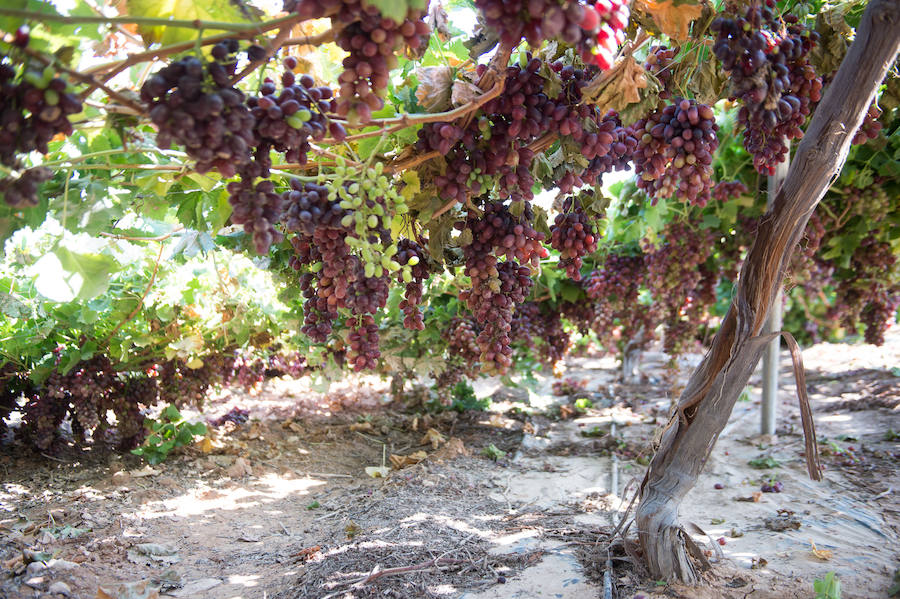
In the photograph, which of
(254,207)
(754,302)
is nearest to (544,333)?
(754,302)

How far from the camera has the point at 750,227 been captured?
528 cm

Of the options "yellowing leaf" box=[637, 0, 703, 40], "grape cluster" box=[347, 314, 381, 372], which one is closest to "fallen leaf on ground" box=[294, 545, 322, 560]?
"grape cluster" box=[347, 314, 381, 372]

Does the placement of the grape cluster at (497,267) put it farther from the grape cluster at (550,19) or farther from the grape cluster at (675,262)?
the grape cluster at (675,262)

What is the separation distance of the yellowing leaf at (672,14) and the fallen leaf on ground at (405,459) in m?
4.10

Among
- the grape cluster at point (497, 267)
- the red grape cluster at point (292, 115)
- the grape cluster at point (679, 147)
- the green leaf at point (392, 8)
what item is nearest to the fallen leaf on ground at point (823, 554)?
the grape cluster at point (497, 267)

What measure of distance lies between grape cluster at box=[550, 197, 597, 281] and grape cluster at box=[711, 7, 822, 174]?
2.10 ft

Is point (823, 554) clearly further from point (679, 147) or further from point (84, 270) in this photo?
point (84, 270)

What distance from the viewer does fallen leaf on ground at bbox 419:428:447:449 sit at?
18.5ft

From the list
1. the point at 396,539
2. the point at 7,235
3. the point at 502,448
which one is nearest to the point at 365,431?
the point at 502,448

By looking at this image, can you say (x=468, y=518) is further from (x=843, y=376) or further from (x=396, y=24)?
(x=843, y=376)

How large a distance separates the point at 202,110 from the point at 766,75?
5.40 ft

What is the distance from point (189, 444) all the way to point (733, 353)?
4641mm

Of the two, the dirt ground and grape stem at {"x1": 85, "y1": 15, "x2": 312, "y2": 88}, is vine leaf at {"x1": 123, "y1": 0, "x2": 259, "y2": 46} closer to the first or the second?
grape stem at {"x1": 85, "y1": 15, "x2": 312, "y2": 88}

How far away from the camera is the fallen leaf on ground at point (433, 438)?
222 inches
